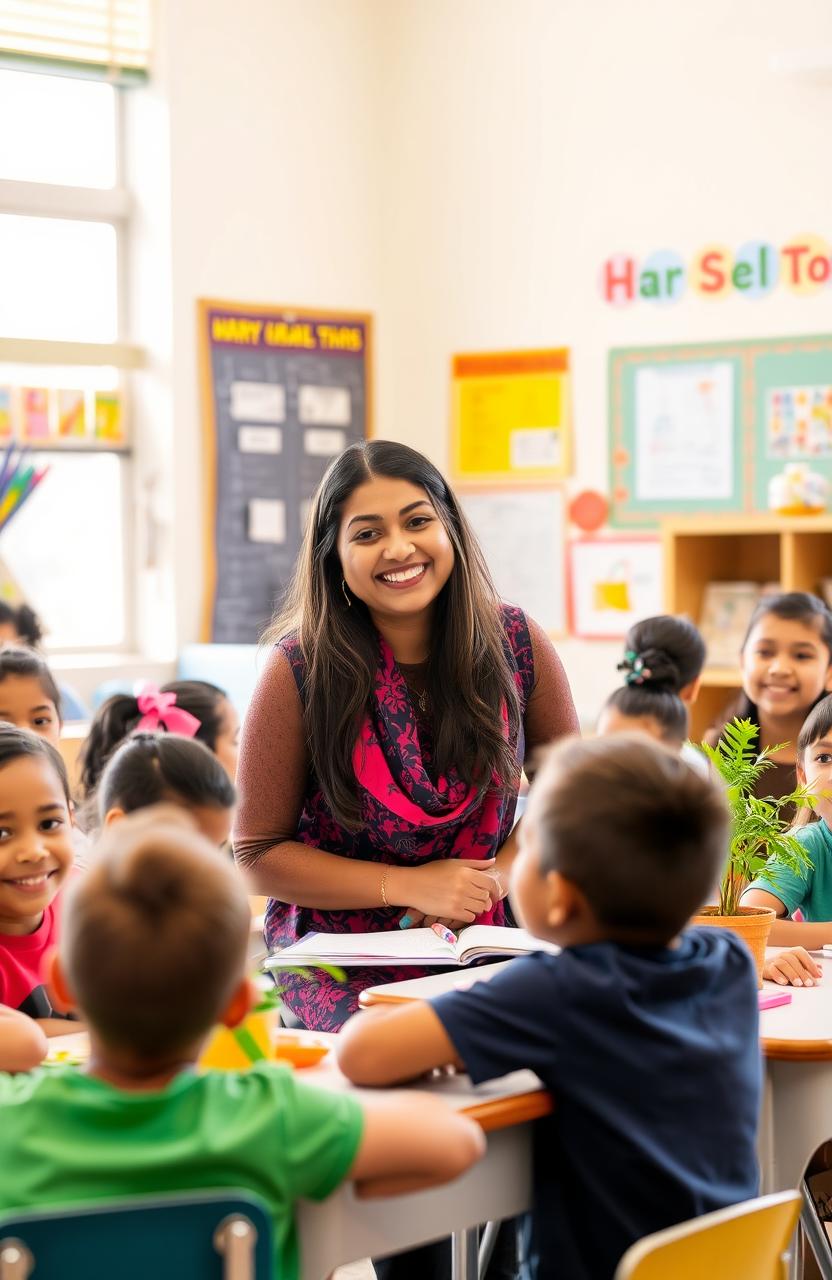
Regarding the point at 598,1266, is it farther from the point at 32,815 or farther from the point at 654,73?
the point at 654,73

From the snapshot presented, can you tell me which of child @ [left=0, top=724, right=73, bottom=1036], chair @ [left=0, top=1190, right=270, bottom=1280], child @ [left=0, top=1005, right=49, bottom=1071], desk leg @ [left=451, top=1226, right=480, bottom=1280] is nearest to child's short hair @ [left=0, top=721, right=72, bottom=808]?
child @ [left=0, top=724, right=73, bottom=1036]

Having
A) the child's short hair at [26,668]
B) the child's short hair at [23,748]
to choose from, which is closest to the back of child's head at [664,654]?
the child's short hair at [26,668]

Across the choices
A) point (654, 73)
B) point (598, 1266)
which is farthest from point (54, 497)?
point (598, 1266)

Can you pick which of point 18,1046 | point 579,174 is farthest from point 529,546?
point 18,1046

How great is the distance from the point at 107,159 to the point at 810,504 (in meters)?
2.86

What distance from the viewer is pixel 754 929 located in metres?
2.03

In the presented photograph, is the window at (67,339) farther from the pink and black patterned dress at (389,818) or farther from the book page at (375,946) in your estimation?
the book page at (375,946)

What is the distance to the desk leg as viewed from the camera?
1.90m

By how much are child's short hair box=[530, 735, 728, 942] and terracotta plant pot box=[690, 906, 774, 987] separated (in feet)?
1.58

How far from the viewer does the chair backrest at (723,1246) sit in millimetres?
1354

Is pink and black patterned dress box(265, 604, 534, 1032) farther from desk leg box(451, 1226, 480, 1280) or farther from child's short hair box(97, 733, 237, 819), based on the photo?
desk leg box(451, 1226, 480, 1280)

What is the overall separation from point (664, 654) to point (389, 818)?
5.72ft

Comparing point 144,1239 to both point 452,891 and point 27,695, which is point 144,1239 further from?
point 27,695

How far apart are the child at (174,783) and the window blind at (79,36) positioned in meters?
4.25
